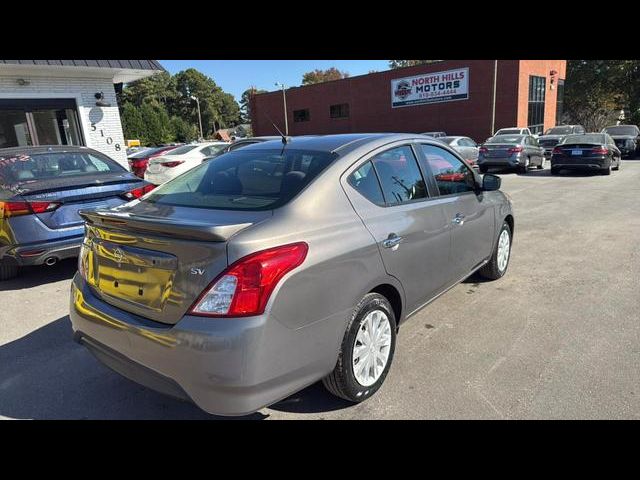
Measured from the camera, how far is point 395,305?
Answer: 3031 mm

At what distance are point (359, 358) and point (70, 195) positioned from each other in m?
3.90

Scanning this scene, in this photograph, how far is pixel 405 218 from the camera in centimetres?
302

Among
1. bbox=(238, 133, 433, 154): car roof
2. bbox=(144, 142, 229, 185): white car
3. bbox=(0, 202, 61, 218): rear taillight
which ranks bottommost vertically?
bbox=(144, 142, 229, 185): white car

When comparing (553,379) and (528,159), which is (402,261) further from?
(528,159)

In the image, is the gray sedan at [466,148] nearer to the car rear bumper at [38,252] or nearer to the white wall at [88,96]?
the white wall at [88,96]

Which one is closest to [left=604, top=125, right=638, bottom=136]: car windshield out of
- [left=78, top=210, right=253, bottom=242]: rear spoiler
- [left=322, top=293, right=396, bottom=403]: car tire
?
[left=322, top=293, right=396, bottom=403]: car tire

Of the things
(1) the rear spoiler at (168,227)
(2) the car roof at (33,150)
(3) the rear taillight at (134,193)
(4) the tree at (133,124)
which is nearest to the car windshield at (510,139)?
(3) the rear taillight at (134,193)

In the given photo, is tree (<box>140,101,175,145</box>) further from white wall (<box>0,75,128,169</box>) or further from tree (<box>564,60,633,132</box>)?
tree (<box>564,60,633,132</box>)

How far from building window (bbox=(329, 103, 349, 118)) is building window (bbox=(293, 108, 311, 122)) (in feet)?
9.17

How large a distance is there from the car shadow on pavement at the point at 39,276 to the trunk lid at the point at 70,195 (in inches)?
35.9

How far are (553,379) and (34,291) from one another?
5.16m

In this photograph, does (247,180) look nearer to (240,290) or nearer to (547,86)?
(240,290)

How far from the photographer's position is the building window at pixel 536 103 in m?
29.1

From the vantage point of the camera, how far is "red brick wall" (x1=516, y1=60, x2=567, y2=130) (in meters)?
27.2
